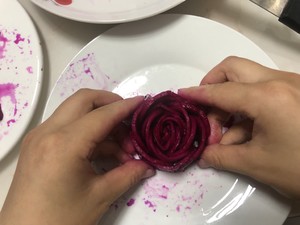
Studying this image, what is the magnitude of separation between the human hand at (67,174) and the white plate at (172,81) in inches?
3.6

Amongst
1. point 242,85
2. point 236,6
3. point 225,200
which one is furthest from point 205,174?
point 236,6

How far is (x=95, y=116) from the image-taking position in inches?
24.5

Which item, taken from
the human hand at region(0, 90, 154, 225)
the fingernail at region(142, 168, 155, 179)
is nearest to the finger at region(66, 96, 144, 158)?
the human hand at region(0, 90, 154, 225)


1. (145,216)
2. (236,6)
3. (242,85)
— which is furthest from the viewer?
(236,6)

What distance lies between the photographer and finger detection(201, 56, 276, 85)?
65 centimetres

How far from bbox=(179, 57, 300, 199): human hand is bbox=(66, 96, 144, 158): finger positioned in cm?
12

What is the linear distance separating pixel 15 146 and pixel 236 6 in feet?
1.66

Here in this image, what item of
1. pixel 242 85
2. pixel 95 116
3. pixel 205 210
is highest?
pixel 242 85

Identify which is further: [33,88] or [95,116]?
[33,88]

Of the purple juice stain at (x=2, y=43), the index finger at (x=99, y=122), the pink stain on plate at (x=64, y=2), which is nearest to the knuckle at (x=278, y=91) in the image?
→ the index finger at (x=99, y=122)

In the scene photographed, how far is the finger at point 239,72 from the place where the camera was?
646 mm

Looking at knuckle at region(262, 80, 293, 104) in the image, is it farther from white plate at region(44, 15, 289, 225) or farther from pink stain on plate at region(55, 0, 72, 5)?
pink stain on plate at region(55, 0, 72, 5)

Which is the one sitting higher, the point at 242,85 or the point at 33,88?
the point at 242,85

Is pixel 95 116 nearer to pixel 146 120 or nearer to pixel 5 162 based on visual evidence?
pixel 146 120
